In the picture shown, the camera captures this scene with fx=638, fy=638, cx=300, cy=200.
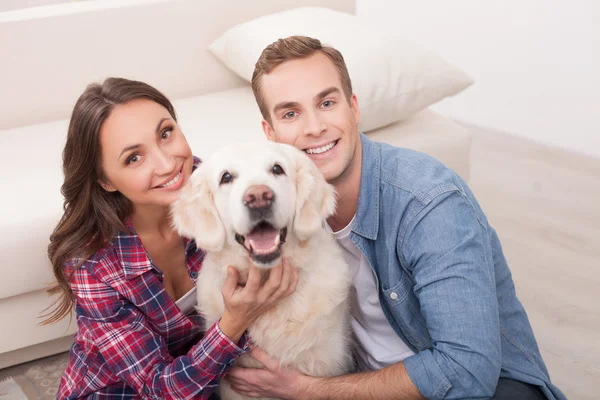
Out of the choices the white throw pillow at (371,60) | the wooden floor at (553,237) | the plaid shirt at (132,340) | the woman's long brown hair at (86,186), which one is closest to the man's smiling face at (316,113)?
the woman's long brown hair at (86,186)

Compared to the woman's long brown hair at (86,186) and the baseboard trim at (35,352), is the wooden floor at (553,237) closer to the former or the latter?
the woman's long brown hair at (86,186)

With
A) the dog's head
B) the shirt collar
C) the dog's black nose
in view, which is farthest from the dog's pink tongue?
the shirt collar

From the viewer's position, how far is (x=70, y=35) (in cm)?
295

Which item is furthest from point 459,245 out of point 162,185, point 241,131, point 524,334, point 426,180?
point 241,131

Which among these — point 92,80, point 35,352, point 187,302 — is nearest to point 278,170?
point 187,302

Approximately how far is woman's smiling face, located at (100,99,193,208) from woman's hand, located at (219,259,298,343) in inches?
13.7

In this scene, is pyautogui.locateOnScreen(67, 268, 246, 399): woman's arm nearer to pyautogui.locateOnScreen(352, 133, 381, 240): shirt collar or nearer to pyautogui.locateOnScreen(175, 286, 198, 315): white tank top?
pyautogui.locateOnScreen(175, 286, 198, 315): white tank top

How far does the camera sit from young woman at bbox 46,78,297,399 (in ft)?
5.77

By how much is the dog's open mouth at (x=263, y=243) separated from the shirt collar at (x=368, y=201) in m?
0.26

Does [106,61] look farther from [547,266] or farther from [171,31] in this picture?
[547,266]

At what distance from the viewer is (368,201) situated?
5.65ft

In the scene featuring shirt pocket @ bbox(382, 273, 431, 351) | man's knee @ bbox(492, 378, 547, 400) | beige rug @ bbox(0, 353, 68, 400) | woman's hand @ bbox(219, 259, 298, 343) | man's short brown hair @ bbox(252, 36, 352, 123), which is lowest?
beige rug @ bbox(0, 353, 68, 400)

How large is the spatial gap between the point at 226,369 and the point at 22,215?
95 cm

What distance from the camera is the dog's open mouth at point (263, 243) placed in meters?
1.53
